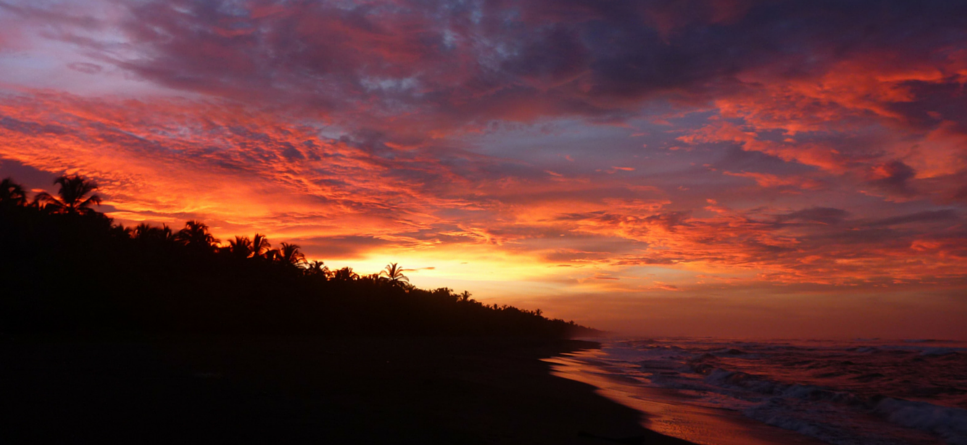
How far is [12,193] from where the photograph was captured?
33.6 meters

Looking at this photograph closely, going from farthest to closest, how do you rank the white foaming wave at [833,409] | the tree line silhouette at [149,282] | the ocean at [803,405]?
1. the tree line silhouette at [149,282]
2. the white foaming wave at [833,409]
3. the ocean at [803,405]

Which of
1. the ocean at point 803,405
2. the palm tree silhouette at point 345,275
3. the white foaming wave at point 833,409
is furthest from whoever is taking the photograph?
the palm tree silhouette at point 345,275

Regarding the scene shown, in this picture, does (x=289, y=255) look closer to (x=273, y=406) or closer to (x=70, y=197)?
(x=70, y=197)

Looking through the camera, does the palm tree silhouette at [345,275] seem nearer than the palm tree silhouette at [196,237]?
No

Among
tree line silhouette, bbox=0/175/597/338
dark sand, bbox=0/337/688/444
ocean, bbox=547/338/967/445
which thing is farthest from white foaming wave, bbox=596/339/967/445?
tree line silhouette, bbox=0/175/597/338

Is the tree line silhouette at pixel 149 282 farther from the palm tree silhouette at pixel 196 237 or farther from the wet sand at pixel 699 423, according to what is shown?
the wet sand at pixel 699 423

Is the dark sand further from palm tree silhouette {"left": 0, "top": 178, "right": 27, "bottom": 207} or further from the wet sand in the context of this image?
palm tree silhouette {"left": 0, "top": 178, "right": 27, "bottom": 207}

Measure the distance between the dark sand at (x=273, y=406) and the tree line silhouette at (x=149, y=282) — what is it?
13.9m

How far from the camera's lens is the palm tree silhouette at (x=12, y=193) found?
104ft

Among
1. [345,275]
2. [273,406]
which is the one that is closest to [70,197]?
[345,275]

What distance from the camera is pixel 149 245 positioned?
112 ft

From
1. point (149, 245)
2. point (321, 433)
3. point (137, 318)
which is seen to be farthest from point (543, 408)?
point (149, 245)

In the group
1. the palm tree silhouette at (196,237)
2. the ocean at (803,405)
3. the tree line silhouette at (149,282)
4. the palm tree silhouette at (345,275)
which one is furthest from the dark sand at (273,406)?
the palm tree silhouette at (345,275)

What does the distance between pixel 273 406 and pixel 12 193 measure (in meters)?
39.1
